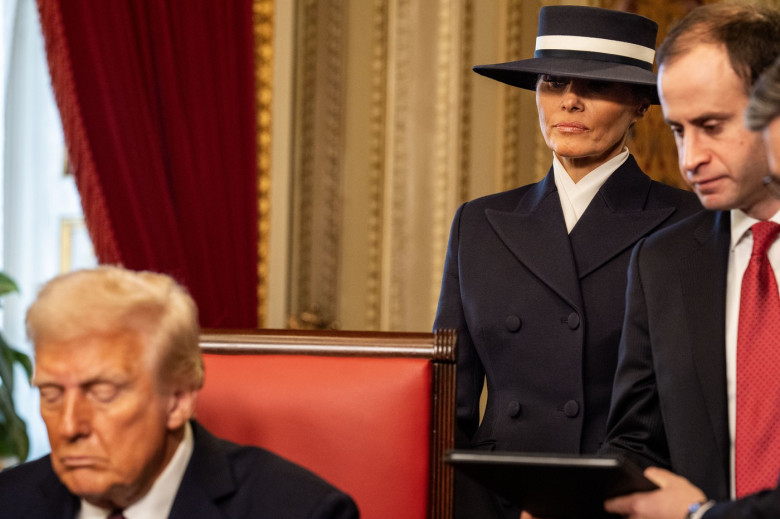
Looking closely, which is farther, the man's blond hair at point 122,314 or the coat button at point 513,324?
the coat button at point 513,324

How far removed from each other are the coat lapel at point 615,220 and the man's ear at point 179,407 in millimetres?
927

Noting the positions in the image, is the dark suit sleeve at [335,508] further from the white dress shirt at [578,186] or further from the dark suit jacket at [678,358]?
the white dress shirt at [578,186]

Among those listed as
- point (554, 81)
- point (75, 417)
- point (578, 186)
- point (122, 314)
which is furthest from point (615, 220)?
point (75, 417)

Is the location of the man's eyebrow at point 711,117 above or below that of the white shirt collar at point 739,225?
above

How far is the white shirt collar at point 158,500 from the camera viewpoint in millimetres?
1765

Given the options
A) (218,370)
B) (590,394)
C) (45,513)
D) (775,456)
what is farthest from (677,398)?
(45,513)

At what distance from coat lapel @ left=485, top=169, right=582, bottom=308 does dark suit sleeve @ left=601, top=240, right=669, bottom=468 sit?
287 millimetres

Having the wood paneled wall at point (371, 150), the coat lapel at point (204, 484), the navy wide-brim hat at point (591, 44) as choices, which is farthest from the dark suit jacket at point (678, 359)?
the wood paneled wall at point (371, 150)

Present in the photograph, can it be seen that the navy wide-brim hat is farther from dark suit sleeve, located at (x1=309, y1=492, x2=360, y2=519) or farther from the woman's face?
dark suit sleeve, located at (x1=309, y1=492, x2=360, y2=519)

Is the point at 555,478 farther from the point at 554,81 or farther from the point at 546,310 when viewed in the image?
the point at 554,81

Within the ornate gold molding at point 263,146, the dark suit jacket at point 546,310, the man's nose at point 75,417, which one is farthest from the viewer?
the ornate gold molding at point 263,146

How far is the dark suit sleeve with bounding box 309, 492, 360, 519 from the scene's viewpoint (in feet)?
5.70

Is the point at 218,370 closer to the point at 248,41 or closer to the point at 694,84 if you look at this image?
the point at 694,84

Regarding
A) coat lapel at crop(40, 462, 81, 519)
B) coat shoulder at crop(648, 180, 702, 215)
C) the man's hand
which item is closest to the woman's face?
coat shoulder at crop(648, 180, 702, 215)
